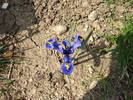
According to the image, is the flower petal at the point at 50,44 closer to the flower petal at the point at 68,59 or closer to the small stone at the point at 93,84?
the flower petal at the point at 68,59

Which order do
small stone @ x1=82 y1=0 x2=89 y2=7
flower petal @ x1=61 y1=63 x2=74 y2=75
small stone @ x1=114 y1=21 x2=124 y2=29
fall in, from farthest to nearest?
small stone @ x1=82 y1=0 x2=89 y2=7, small stone @ x1=114 y1=21 x2=124 y2=29, flower petal @ x1=61 y1=63 x2=74 y2=75

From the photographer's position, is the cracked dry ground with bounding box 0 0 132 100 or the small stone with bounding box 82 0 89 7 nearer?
the cracked dry ground with bounding box 0 0 132 100

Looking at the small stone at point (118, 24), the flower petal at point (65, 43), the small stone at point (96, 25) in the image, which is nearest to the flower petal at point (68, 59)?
the flower petal at point (65, 43)

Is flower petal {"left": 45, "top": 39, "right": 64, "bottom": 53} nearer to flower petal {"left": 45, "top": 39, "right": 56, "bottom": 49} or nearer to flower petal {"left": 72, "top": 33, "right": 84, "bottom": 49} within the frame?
flower petal {"left": 45, "top": 39, "right": 56, "bottom": 49}

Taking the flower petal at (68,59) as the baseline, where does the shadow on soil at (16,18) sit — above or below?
above

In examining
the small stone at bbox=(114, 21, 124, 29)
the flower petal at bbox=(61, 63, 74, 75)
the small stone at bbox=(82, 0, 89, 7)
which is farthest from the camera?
the small stone at bbox=(82, 0, 89, 7)

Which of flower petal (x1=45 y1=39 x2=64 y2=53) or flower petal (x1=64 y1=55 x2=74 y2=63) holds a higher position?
flower petal (x1=45 y1=39 x2=64 y2=53)

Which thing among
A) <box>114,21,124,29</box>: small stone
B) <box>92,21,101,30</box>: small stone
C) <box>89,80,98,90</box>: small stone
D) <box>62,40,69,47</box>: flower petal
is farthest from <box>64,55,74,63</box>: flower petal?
<box>114,21,124,29</box>: small stone

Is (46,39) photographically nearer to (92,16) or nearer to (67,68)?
(67,68)

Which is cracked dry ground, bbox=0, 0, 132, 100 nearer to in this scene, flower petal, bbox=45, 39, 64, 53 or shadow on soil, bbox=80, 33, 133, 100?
shadow on soil, bbox=80, 33, 133, 100

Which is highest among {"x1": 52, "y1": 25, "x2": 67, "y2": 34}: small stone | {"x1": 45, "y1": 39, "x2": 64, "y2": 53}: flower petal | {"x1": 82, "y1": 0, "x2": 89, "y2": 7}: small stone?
{"x1": 82, "y1": 0, "x2": 89, "y2": 7}: small stone
